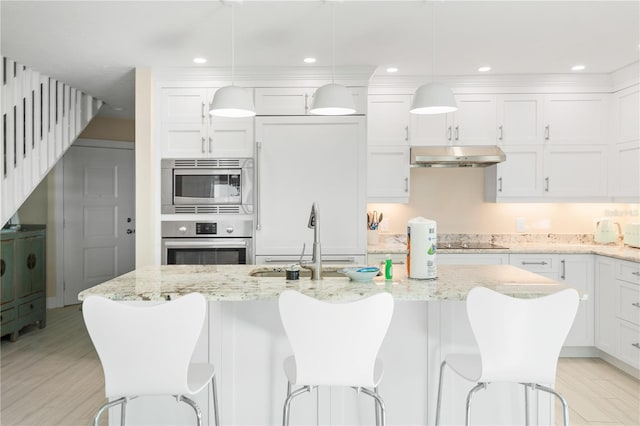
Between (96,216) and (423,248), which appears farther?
(96,216)

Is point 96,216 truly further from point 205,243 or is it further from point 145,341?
point 145,341

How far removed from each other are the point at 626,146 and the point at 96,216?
19.6 feet

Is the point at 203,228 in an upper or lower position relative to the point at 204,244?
upper

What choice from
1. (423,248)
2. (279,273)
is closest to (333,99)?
(423,248)

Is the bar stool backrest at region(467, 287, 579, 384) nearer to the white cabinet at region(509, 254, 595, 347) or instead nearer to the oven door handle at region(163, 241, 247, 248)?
the white cabinet at region(509, 254, 595, 347)

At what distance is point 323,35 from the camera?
332cm

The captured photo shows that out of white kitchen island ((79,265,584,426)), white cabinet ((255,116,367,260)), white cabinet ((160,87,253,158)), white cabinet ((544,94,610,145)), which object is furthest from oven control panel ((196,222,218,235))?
white cabinet ((544,94,610,145))

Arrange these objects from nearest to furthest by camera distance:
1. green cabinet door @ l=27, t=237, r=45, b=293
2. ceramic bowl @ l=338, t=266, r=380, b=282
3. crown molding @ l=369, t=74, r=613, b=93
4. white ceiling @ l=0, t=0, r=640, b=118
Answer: ceramic bowl @ l=338, t=266, r=380, b=282, white ceiling @ l=0, t=0, r=640, b=118, crown molding @ l=369, t=74, r=613, b=93, green cabinet door @ l=27, t=237, r=45, b=293

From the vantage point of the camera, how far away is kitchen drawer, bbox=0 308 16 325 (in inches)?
170

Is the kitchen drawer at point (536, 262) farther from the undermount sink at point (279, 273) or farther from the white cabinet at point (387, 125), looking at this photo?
the undermount sink at point (279, 273)

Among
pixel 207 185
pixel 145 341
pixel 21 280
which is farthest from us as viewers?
pixel 21 280

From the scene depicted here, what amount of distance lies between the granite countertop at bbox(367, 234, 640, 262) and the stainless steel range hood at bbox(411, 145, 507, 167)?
2.55 feet

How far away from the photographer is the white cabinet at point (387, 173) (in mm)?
4340

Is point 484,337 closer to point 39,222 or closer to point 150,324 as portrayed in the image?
point 150,324
